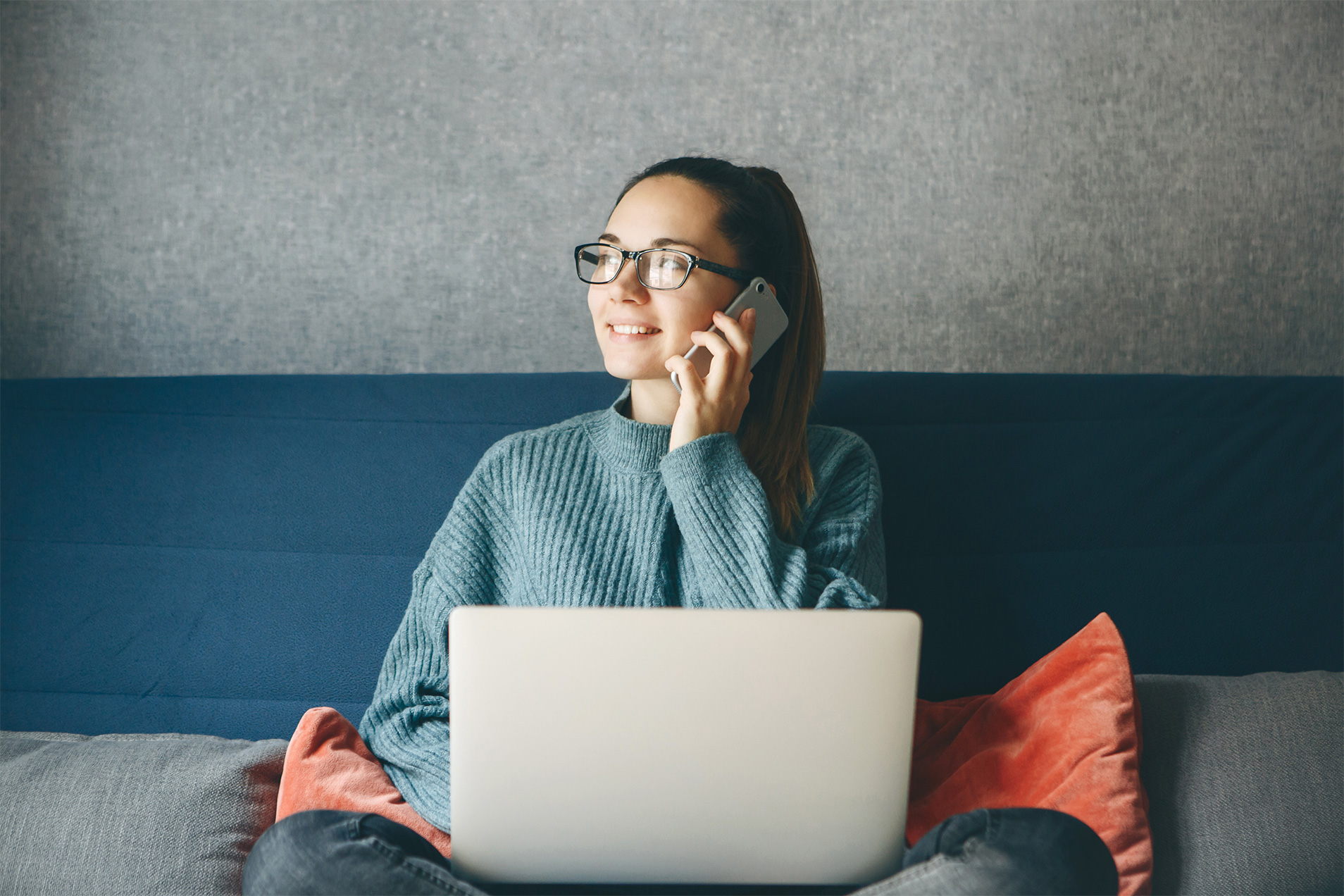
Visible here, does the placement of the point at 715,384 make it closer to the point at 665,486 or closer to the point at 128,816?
the point at 665,486

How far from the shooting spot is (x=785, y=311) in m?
1.38

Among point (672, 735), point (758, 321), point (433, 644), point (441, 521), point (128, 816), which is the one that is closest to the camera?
point (672, 735)

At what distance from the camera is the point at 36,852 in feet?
3.27

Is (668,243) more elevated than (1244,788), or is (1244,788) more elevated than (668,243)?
(668,243)

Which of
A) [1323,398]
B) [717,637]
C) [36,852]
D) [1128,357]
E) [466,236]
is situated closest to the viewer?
[717,637]

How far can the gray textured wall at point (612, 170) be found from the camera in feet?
5.31

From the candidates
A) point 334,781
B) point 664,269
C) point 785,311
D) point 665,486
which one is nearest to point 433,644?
point 334,781

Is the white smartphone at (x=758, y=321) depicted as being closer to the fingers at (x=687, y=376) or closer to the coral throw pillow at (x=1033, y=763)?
the fingers at (x=687, y=376)

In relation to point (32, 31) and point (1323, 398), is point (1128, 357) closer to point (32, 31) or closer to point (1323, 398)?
point (1323, 398)

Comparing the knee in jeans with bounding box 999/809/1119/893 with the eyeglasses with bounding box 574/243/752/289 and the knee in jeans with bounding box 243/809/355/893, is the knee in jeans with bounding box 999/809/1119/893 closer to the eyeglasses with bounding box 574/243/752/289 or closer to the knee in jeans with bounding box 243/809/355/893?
the knee in jeans with bounding box 243/809/355/893

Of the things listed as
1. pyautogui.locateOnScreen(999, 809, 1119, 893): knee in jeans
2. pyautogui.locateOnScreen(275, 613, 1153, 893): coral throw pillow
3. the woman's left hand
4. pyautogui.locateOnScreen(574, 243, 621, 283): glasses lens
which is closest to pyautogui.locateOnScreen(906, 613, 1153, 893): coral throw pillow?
pyautogui.locateOnScreen(275, 613, 1153, 893): coral throw pillow

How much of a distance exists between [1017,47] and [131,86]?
65.6 inches

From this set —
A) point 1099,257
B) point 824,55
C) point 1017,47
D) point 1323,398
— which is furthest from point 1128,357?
point 824,55

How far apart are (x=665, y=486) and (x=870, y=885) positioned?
555 mm
